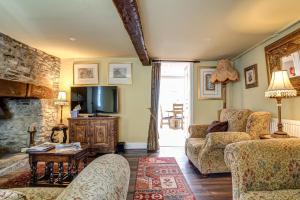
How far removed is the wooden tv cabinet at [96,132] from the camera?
14.7ft

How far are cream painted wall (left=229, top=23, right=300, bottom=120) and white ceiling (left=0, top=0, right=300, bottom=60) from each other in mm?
213

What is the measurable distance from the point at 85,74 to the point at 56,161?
282 centimetres

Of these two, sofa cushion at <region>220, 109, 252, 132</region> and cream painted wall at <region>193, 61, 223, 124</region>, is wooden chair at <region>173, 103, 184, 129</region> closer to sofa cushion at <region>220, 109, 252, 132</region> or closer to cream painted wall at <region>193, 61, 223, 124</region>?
cream painted wall at <region>193, 61, 223, 124</region>

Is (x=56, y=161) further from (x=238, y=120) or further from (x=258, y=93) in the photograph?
(x=258, y=93)

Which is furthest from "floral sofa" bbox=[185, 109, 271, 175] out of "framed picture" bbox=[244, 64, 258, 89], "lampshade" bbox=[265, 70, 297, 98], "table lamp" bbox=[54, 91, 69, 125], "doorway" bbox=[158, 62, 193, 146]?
"doorway" bbox=[158, 62, 193, 146]

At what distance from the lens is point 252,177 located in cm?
162

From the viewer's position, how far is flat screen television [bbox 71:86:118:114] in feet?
15.6

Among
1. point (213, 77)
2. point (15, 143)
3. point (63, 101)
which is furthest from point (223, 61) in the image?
point (15, 143)

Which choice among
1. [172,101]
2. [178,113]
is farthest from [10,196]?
[172,101]

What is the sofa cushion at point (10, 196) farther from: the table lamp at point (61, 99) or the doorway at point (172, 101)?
the doorway at point (172, 101)

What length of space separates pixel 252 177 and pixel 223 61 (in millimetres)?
3351

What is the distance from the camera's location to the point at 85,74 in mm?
5027

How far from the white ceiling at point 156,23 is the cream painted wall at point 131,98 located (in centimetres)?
81

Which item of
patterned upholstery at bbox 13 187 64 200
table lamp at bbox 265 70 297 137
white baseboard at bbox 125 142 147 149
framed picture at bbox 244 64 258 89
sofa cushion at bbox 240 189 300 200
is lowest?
white baseboard at bbox 125 142 147 149
